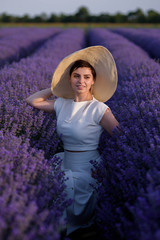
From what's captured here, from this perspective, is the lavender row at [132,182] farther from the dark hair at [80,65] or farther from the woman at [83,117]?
the dark hair at [80,65]

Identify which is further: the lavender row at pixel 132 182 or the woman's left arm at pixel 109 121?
the woman's left arm at pixel 109 121

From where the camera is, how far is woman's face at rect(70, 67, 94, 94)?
1926 mm

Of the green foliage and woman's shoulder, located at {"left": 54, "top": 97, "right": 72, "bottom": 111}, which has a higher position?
the green foliage

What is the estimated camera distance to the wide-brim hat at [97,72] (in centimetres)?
201

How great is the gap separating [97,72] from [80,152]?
71cm

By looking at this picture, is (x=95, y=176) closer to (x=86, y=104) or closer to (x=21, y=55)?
(x=86, y=104)

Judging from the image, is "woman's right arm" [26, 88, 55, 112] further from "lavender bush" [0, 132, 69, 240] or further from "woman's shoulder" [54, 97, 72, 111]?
"lavender bush" [0, 132, 69, 240]

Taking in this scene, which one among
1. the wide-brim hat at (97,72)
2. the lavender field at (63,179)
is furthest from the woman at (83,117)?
the lavender field at (63,179)

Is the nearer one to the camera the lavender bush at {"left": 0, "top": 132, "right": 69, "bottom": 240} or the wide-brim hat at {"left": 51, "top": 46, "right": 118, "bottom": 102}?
the lavender bush at {"left": 0, "top": 132, "right": 69, "bottom": 240}

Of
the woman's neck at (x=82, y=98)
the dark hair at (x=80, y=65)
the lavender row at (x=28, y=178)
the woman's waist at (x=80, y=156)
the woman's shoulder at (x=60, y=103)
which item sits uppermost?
the dark hair at (x=80, y=65)

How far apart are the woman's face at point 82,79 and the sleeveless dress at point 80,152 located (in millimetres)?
130

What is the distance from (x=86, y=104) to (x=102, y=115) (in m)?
0.18

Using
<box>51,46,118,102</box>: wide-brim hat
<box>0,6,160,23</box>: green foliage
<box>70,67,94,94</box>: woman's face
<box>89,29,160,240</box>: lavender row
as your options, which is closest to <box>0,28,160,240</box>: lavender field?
<box>89,29,160,240</box>: lavender row

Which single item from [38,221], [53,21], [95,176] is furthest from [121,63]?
[53,21]
